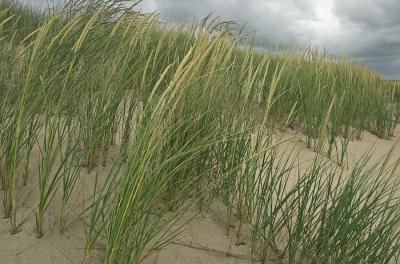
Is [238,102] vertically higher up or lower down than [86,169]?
higher up

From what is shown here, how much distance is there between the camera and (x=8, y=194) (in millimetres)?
1649

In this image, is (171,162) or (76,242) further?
(76,242)

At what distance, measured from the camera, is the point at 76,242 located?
1.51 m

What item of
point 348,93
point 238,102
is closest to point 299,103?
point 348,93

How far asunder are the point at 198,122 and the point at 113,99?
44 centimetres

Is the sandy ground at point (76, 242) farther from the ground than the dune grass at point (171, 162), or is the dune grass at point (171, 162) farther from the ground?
the dune grass at point (171, 162)

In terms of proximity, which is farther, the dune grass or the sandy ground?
the sandy ground

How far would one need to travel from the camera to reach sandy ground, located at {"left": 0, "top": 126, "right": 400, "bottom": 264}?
1.44 meters

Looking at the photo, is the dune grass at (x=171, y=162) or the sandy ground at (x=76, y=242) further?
the sandy ground at (x=76, y=242)

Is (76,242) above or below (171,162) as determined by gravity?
below

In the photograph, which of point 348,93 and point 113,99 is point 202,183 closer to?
point 113,99

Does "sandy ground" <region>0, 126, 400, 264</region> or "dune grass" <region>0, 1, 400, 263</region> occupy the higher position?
"dune grass" <region>0, 1, 400, 263</region>

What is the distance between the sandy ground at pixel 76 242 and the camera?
1.44 m

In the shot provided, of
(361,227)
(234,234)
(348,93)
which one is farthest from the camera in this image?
(348,93)
